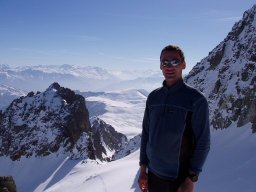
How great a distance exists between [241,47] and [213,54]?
25.1ft

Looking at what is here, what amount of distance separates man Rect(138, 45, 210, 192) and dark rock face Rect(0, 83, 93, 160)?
59221 millimetres

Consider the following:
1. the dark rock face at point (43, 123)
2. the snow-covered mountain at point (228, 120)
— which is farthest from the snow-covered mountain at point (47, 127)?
the snow-covered mountain at point (228, 120)

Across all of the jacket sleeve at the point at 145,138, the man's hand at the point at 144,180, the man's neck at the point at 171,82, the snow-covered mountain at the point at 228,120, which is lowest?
the snow-covered mountain at the point at 228,120

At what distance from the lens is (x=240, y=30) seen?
36.2m

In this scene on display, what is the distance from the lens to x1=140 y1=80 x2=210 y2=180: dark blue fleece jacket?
5.35 meters

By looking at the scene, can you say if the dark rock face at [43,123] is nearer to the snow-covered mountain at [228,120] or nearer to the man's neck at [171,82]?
the snow-covered mountain at [228,120]

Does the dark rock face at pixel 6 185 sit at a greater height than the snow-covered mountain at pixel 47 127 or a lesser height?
greater

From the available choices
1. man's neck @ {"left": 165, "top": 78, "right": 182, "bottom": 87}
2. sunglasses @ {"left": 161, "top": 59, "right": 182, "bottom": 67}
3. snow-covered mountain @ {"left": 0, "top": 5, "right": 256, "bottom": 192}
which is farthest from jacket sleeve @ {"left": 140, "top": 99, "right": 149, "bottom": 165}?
snow-covered mountain @ {"left": 0, "top": 5, "right": 256, "bottom": 192}

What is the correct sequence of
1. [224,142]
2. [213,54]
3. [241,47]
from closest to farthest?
[224,142] < [241,47] < [213,54]

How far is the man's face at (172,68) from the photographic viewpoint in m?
5.65

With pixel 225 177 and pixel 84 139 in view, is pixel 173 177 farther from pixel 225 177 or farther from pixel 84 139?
pixel 84 139

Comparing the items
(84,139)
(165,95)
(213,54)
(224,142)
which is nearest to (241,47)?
(213,54)

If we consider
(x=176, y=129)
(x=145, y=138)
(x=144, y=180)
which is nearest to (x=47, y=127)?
(x=145, y=138)

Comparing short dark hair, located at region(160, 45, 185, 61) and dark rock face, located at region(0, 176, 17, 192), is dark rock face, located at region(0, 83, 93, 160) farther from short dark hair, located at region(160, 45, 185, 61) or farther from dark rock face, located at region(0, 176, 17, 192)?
short dark hair, located at region(160, 45, 185, 61)
